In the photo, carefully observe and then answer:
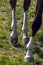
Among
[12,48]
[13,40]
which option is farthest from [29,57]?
[13,40]

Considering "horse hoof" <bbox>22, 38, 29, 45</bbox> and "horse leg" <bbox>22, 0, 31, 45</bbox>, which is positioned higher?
"horse leg" <bbox>22, 0, 31, 45</bbox>

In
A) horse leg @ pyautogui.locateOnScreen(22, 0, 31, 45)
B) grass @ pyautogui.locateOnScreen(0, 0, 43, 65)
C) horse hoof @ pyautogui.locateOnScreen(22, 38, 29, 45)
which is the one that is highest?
horse leg @ pyautogui.locateOnScreen(22, 0, 31, 45)

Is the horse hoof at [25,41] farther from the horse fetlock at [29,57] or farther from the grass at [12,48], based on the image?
the horse fetlock at [29,57]

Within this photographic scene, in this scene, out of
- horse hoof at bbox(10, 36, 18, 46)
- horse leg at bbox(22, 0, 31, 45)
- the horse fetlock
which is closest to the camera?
the horse fetlock

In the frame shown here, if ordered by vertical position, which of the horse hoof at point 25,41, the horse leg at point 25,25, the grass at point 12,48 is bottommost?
the grass at point 12,48

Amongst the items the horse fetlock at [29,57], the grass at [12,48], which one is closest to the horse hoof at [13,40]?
the grass at [12,48]

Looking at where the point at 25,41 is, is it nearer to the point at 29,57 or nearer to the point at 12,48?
the point at 12,48

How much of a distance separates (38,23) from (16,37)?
1.61m

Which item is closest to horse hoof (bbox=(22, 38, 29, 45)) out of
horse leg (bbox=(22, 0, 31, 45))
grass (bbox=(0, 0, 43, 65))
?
horse leg (bbox=(22, 0, 31, 45))

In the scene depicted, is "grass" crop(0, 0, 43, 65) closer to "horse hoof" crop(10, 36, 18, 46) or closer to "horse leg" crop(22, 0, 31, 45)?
"horse hoof" crop(10, 36, 18, 46)

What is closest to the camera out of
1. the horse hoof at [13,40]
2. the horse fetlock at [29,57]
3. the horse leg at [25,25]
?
the horse fetlock at [29,57]

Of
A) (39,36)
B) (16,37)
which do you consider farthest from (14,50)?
(39,36)

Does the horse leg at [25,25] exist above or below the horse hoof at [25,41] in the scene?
above

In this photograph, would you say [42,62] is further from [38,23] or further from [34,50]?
[38,23]
